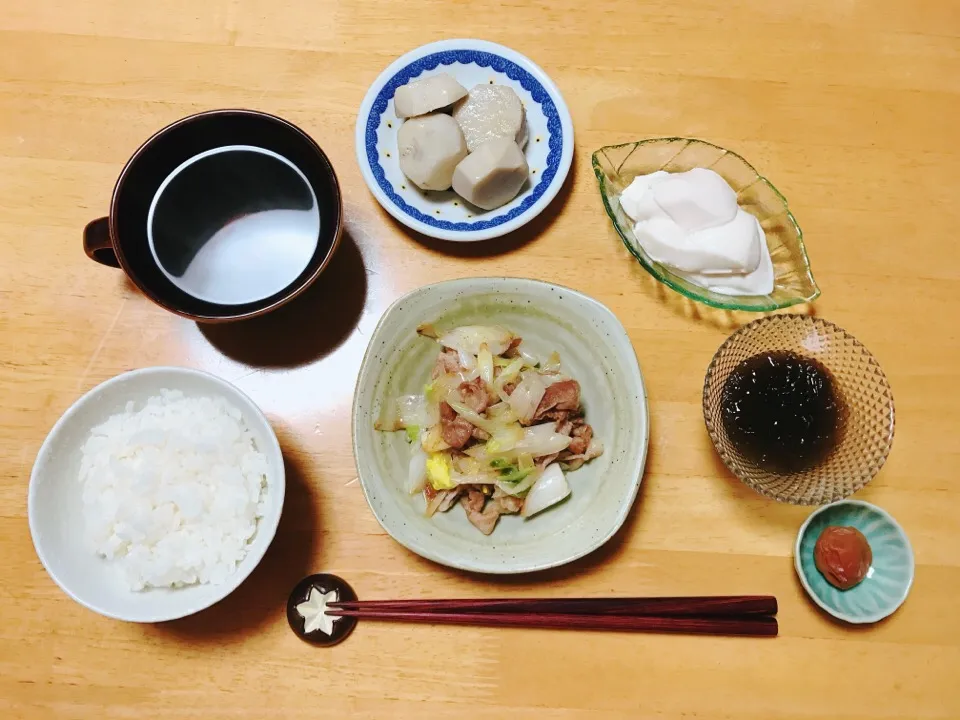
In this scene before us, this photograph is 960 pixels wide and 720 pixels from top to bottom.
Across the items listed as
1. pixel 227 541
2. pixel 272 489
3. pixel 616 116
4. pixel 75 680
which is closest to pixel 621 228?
pixel 616 116

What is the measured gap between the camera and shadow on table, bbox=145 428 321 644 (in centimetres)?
171

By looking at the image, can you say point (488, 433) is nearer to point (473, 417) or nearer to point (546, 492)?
point (473, 417)

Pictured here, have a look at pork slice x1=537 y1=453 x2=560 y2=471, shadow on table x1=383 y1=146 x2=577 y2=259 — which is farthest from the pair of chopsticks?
shadow on table x1=383 y1=146 x2=577 y2=259

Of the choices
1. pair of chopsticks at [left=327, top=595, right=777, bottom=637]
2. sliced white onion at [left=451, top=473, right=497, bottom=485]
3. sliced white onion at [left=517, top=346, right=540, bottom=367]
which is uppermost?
sliced white onion at [left=517, top=346, right=540, bottom=367]

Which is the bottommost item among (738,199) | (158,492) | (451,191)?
(158,492)

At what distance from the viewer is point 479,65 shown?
1926 millimetres

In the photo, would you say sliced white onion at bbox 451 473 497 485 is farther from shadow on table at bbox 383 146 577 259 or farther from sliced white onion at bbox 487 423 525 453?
shadow on table at bbox 383 146 577 259

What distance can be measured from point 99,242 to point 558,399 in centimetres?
114

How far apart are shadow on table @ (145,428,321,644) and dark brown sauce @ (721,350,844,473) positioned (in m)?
1.13

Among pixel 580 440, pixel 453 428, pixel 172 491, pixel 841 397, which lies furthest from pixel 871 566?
pixel 172 491

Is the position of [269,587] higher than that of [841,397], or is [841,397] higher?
[841,397]

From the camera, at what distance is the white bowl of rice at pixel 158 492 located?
4.86 ft

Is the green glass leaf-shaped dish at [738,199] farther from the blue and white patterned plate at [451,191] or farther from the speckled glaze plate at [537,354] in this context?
the speckled glaze plate at [537,354]

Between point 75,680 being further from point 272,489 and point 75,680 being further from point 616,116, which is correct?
point 616,116
